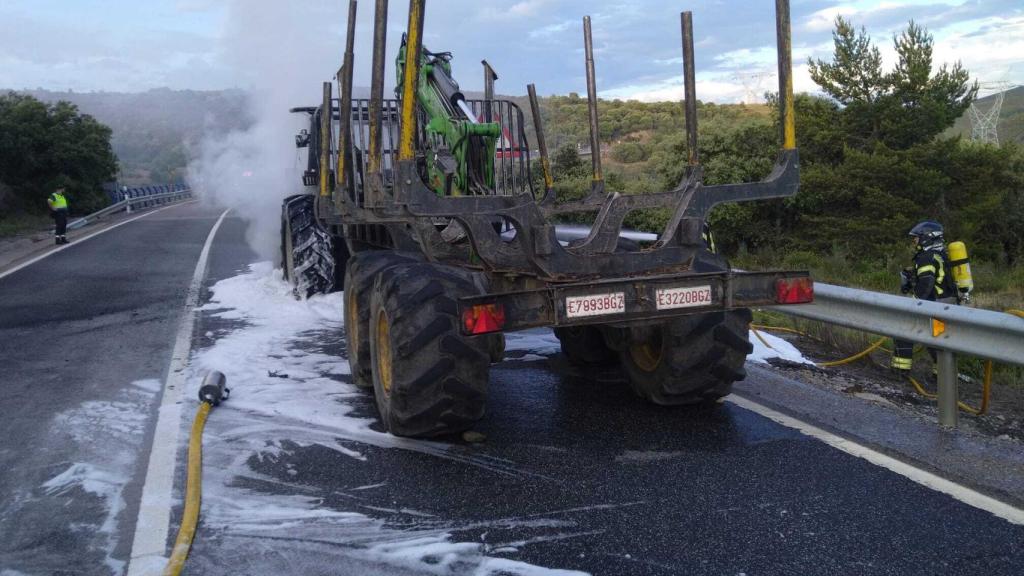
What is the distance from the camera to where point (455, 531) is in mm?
4148

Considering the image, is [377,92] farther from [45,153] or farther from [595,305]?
[45,153]

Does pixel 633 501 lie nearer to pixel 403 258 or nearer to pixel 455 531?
pixel 455 531

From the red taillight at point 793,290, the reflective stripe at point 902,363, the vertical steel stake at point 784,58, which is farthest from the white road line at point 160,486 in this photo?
the reflective stripe at point 902,363

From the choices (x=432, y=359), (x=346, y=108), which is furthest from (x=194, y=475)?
(x=346, y=108)

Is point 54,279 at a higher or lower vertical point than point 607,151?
lower

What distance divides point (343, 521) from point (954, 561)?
2.77 meters

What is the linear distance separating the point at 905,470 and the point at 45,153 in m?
32.3

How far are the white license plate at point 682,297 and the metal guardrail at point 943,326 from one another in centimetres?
164

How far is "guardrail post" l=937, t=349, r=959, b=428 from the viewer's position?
547 cm

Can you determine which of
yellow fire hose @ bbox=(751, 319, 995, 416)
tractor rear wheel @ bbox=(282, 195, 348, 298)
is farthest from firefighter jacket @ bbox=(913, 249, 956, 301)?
tractor rear wheel @ bbox=(282, 195, 348, 298)

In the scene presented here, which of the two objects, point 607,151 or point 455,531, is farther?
point 607,151

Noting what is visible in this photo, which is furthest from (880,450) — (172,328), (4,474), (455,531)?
(172,328)

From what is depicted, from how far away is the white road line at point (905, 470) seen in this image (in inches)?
163

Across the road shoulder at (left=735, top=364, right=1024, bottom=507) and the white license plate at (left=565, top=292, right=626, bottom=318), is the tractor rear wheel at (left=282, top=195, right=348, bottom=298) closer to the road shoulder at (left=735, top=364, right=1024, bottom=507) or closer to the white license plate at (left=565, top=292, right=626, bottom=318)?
the road shoulder at (left=735, top=364, right=1024, bottom=507)
